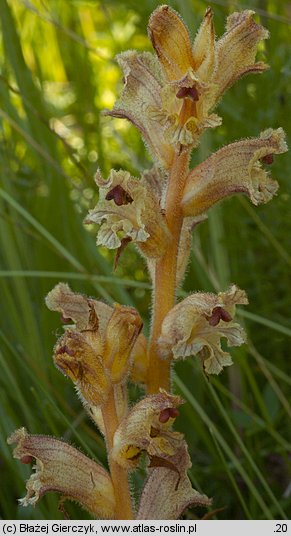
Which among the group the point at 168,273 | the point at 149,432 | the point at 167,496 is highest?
Result: the point at 168,273

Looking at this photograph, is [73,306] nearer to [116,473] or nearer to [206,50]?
[116,473]

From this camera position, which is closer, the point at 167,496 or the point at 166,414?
the point at 166,414

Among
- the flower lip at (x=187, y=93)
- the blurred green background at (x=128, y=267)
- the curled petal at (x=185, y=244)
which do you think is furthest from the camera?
the blurred green background at (x=128, y=267)

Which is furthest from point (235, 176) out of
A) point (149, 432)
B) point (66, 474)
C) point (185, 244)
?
point (66, 474)

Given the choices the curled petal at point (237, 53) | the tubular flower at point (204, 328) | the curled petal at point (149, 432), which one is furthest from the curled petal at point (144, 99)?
the curled petal at point (149, 432)

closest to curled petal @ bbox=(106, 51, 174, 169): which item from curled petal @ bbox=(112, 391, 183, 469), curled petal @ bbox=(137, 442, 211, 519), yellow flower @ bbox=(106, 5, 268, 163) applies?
yellow flower @ bbox=(106, 5, 268, 163)

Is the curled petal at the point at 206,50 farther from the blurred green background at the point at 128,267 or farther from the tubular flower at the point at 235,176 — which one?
the blurred green background at the point at 128,267

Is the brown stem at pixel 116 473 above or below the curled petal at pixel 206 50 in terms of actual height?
below
